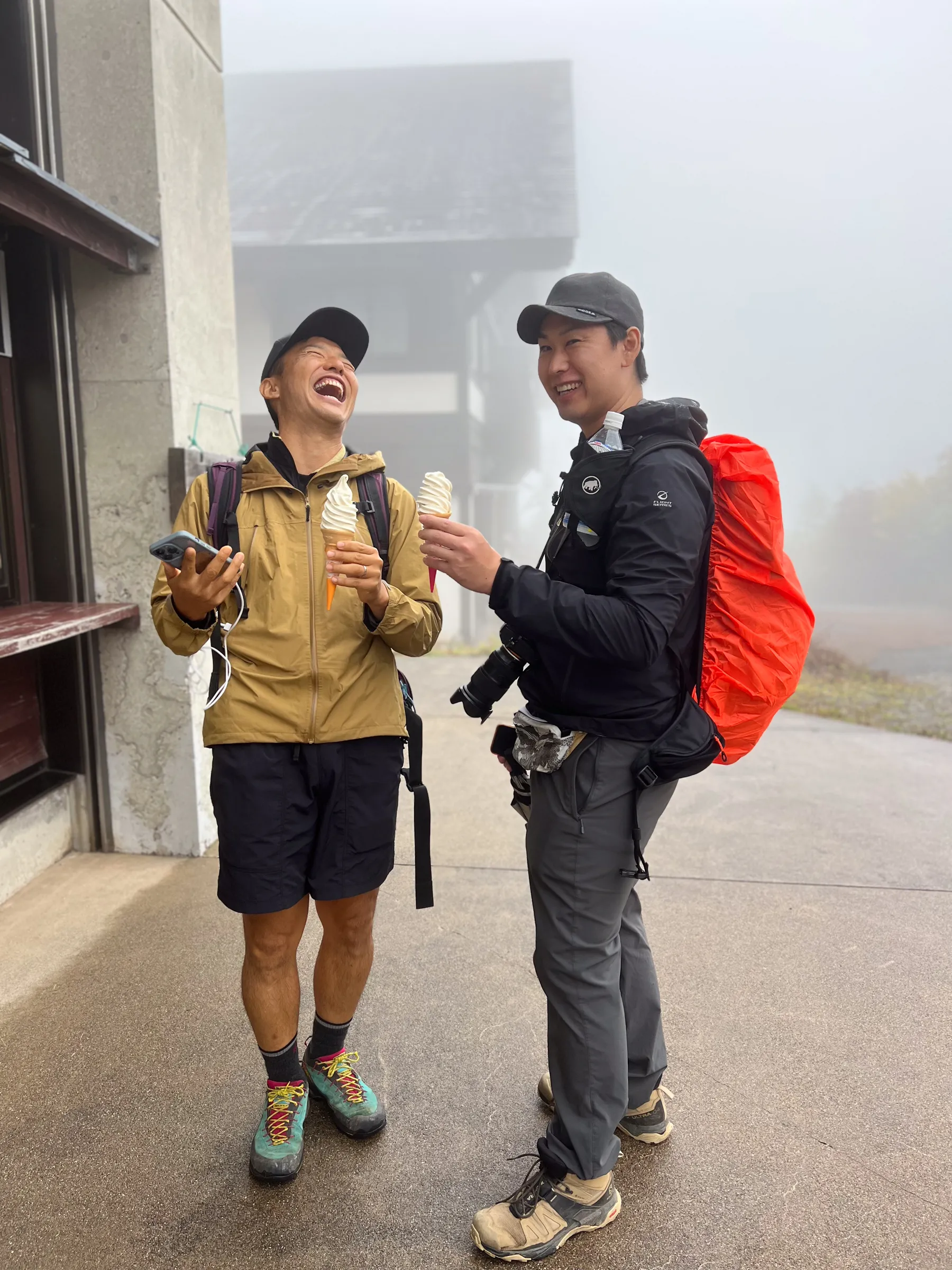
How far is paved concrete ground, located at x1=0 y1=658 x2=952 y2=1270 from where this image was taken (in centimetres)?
186

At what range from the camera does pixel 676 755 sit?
1719 millimetres

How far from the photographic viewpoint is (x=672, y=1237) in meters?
1.85

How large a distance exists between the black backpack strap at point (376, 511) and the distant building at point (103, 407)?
5.82ft

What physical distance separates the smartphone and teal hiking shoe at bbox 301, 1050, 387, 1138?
141cm

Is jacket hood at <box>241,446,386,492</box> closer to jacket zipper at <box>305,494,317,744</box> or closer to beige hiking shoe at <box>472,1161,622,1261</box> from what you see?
jacket zipper at <box>305,494,317,744</box>

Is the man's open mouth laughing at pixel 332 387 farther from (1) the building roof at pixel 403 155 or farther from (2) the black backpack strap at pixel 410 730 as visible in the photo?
(1) the building roof at pixel 403 155

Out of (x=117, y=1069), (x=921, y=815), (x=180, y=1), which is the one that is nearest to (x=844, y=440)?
(x=921, y=815)

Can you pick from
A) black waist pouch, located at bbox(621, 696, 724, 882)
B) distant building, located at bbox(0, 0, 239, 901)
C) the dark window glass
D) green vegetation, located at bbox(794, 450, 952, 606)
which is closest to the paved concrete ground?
distant building, located at bbox(0, 0, 239, 901)

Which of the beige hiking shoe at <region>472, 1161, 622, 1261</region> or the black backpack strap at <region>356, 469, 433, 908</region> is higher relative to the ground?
the black backpack strap at <region>356, 469, 433, 908</region>

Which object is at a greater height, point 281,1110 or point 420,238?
point 420,238

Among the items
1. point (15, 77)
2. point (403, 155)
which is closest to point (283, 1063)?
point (15, 77)

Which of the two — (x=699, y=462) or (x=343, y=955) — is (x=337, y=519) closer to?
(x=699, y=462)

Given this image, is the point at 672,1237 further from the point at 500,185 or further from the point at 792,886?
the point at 500,185

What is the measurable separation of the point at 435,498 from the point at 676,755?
0.75 metres
